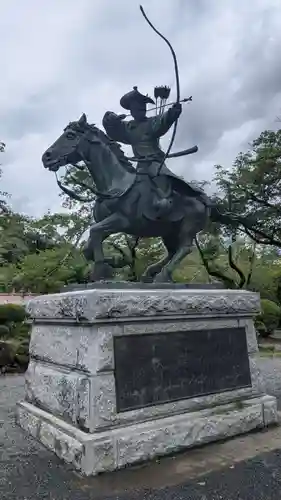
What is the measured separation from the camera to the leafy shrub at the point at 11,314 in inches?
399

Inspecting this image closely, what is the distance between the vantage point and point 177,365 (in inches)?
150

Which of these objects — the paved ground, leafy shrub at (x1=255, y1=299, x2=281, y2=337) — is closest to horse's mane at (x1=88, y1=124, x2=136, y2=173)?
the paved ground

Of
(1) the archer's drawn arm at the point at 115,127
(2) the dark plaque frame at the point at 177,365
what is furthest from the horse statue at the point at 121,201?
(2) the dark plaque frame at the point at 177,365

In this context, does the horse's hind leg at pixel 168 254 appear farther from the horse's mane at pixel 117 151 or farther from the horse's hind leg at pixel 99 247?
the horse's mane at pixel 117 151

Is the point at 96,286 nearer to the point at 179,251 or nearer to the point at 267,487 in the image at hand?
the point at 179,251

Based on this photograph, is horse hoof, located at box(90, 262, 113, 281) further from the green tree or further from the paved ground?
the green tree

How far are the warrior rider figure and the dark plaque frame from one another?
1343 mm

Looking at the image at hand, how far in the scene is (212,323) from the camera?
13.6 ft

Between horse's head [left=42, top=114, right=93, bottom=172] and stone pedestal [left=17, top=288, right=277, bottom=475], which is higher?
horse's head [left=42, top=114, right=93, bottom=172]

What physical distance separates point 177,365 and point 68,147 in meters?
2.32

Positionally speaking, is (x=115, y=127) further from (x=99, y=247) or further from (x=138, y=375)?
(x=138, y=375)

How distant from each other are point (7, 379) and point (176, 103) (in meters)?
5.83

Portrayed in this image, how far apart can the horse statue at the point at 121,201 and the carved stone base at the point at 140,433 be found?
4.56 ft

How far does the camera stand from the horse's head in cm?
421
